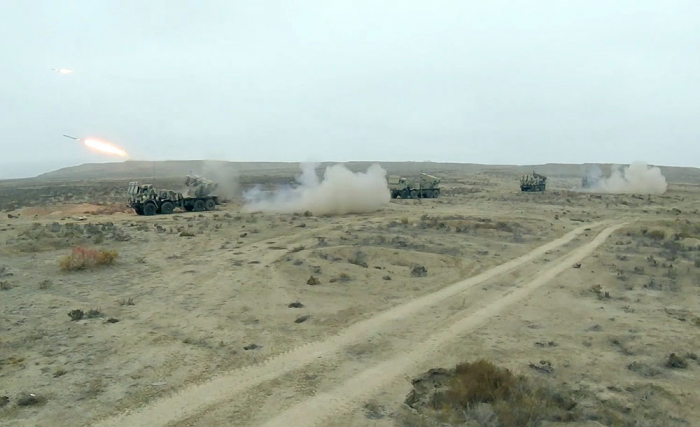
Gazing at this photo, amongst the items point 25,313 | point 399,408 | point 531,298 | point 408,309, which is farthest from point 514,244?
point 25,313

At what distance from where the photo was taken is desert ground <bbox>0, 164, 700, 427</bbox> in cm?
782

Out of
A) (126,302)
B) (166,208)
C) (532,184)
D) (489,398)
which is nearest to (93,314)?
(126,302)

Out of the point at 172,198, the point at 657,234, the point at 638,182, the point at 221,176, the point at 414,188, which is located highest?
the point at 221,176

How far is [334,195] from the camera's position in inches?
1276

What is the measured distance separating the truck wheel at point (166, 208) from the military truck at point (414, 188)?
60.3 ft

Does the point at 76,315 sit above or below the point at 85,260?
below

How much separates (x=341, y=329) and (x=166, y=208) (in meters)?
25.1

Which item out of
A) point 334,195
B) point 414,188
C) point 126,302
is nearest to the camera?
point 126,302

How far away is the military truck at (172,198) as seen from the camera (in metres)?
32.8

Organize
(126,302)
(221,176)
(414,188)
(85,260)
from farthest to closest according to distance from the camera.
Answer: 1. (414,188)
2. (221,176)
3. (85,260)
4. (126,302)

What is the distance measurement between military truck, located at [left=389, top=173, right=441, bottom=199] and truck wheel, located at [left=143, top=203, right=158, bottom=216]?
19451mm

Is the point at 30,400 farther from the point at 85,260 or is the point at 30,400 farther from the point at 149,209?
the point at 149,209

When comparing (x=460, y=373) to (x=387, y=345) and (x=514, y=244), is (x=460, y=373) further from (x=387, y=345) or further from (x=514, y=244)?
(x=514, y=244)

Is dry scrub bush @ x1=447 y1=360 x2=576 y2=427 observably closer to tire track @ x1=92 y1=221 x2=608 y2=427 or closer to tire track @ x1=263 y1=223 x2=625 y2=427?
tire track @ x1=263 y1=223 x2=625 y2=427
